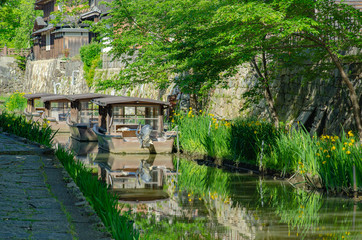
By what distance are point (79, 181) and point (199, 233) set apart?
2.16 meters

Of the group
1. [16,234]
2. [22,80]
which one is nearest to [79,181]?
[16,234]

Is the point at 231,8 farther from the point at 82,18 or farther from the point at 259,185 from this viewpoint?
the point at 82,18

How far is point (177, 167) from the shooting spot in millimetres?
17984

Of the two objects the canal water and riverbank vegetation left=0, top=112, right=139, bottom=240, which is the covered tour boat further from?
riverbank vegetation left=0, top=112, right=139, bottom=240

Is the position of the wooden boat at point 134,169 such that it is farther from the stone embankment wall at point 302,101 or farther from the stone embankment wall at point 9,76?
the stone embankment wall at point 9,76

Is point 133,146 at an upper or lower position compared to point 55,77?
lower

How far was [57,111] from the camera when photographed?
3416 centimetres

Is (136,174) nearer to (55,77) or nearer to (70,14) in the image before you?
(55,77)

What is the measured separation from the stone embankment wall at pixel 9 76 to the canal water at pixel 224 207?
46.2 meters

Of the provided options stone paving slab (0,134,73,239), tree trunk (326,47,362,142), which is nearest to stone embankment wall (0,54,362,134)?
tree trunk (326,47,362,142)

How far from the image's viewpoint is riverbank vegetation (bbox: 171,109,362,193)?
12.2 meters

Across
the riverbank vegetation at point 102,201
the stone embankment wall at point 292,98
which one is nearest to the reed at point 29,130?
the riverbank vegetation at point 102,201

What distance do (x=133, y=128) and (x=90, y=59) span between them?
74.4 feet

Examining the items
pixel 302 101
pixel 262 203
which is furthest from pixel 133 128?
pixel 262 203
